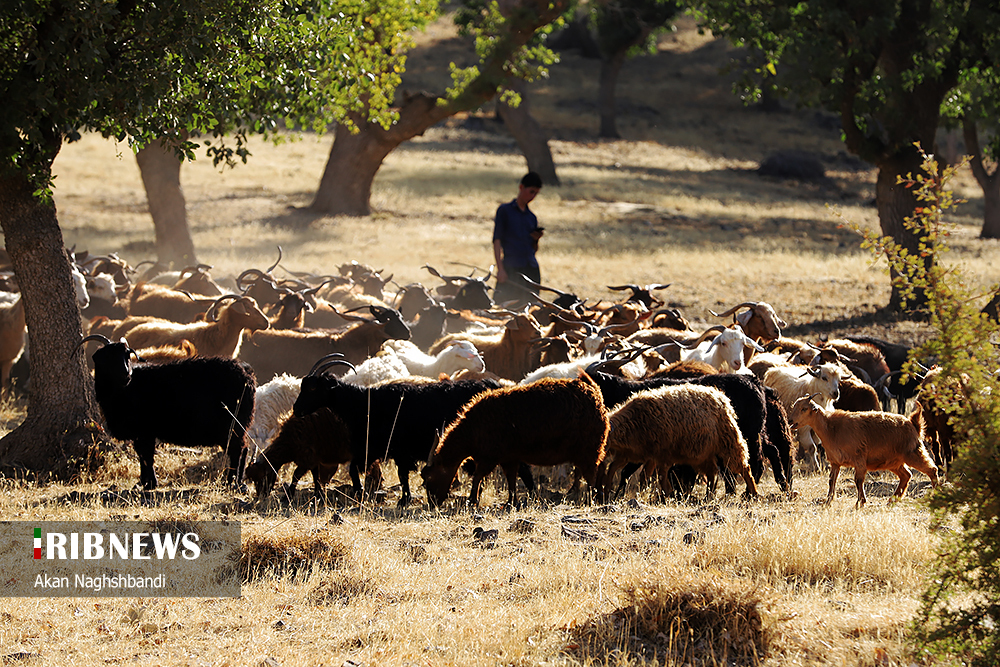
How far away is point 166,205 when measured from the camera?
21969 mm

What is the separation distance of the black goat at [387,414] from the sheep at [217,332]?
353 cm

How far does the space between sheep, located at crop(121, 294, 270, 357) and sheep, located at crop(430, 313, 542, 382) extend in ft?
7.61

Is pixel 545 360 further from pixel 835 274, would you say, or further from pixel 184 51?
pixel 835 274

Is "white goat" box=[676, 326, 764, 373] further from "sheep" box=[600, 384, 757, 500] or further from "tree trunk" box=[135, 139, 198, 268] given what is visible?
"tree trunk" box=[135, 139, 198, 268]

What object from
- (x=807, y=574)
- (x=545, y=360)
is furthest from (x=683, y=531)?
(x=545, y=360)

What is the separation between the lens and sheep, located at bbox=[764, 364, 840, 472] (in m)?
9.84

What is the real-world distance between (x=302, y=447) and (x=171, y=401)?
1225 millimetres

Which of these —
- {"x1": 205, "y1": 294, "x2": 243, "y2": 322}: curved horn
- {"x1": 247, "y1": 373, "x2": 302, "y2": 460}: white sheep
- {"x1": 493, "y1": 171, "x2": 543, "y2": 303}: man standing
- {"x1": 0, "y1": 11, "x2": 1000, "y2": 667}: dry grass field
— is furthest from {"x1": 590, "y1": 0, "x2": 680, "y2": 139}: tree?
{"x1": 247, "y1": 373, "x2": 302, "y2": 460}: white sheep

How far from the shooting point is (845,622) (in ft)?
17.2

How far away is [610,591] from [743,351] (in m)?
6.24

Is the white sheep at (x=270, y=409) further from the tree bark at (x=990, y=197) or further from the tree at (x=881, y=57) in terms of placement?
the tree bark at (x=990, y=197)

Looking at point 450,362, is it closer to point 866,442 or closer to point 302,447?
point 302,447

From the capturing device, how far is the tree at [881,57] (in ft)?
56.8

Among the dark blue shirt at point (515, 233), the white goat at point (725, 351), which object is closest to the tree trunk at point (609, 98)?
the dark blue shirt at point (515, 233)
